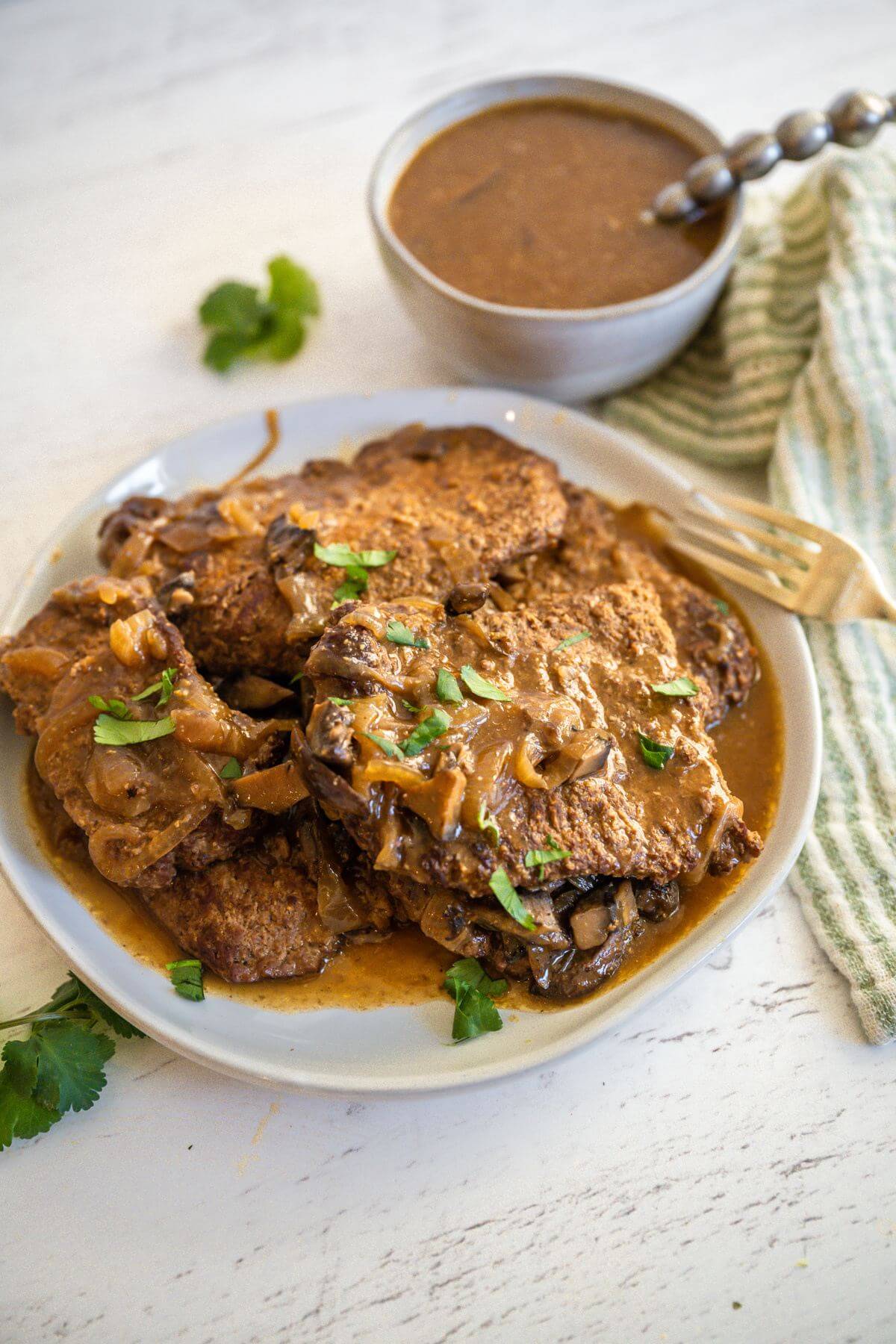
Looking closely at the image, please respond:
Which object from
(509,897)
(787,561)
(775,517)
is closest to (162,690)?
(509,897)

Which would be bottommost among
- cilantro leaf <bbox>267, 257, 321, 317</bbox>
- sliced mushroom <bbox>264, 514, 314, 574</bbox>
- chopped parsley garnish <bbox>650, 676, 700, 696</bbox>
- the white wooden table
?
the white wooden table

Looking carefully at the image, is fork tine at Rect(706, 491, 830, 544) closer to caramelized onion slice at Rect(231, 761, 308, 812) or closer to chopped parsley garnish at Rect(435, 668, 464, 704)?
chopped parsley garnish at Rect(435, 668, 464, 704)

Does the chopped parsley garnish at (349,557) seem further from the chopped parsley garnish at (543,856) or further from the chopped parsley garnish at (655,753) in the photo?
the chopped parsley garnish at (543,856)

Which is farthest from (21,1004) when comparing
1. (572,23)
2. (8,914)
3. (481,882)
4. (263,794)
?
(572,23)

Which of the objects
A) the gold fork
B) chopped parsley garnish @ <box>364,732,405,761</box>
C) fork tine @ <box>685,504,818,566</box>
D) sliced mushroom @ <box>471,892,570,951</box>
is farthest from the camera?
fork tine @ <box>685,504,818,566</box>

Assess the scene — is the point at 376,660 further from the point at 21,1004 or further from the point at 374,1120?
the point at 21,1004

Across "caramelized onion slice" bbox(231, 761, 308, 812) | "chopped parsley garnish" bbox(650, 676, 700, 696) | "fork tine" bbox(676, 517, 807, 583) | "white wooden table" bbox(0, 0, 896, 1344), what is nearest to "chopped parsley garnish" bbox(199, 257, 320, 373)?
"white wooden table" bbox(0, 0, 896, 1344)
